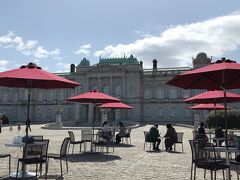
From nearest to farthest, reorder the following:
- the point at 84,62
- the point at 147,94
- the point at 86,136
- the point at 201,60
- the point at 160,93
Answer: the point at 86,136
the point at 201,60
the point at 160,93
the point at 147,94
the point at 84,62

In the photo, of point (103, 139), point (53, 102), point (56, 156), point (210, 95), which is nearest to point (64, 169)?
point (56, 156)

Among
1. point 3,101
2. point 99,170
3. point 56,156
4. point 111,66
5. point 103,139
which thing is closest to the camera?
point 56,156

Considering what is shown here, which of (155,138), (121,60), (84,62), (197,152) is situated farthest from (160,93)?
(197,152)

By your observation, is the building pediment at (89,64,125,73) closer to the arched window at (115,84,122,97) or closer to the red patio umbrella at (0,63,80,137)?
the arched window at (115,84,122,97)

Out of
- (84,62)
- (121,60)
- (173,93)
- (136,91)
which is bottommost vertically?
(173,93)

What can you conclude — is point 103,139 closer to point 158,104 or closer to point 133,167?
point 133,167

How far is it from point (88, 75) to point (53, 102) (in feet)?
41.7

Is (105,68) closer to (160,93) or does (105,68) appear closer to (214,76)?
(160,93)

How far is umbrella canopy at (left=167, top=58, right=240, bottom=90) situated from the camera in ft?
25.8

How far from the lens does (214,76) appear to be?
29.3 feet

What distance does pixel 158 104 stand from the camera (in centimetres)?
7312

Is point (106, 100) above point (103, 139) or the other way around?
above

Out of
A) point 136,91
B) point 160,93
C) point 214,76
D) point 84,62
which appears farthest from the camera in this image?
point 84,62

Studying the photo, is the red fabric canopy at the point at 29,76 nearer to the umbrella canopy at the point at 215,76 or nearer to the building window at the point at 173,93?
the umbrella canopy at the point at 215,76
